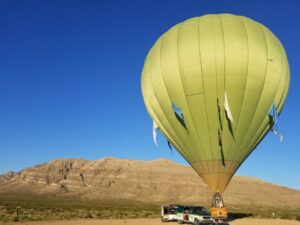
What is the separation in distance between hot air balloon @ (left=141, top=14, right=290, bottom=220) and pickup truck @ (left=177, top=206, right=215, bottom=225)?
3.04 metres

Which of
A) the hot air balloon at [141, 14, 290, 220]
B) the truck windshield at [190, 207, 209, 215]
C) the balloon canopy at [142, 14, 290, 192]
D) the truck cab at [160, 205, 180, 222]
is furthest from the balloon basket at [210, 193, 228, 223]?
the truck cab at [160, 205, 180, 222]

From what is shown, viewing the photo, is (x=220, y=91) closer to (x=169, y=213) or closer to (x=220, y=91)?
(x=220, y=91)

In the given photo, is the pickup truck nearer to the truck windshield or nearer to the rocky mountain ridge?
the truck windshield

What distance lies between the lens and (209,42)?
29.1 metres

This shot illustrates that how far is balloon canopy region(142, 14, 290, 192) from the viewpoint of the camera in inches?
1123

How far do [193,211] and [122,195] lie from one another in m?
126

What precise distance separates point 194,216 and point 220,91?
1008cm

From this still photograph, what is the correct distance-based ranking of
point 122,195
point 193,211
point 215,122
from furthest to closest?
point 122,195 < point 193,211 < point 215,122

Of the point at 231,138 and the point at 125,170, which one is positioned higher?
the point at 125,170

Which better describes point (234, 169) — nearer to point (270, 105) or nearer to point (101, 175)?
point (270, 105)

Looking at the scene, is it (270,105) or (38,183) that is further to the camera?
(38,183)

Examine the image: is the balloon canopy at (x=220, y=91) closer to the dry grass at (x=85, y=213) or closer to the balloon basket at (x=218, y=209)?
the balloon basket at (x=218, y=209)

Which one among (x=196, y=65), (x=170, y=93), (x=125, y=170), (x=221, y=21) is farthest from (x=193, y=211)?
(x=125, y=170)

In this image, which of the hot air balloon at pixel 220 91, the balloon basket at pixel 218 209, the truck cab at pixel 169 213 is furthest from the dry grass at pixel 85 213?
the hot air balloon at pixel 220 91
